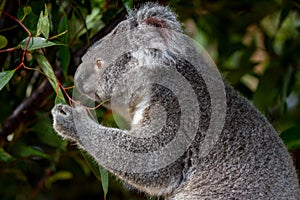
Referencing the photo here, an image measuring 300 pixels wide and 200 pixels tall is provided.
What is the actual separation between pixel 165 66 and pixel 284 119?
2.76 meters

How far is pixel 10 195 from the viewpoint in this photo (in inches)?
251

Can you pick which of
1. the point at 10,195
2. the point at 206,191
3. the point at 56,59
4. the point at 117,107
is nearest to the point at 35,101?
the point at 56,59

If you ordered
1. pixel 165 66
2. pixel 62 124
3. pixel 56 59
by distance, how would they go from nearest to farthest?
pixel 62 124, pixel 165 66, pixel 56 59

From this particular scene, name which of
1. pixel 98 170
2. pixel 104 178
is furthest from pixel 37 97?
pixel 104 178

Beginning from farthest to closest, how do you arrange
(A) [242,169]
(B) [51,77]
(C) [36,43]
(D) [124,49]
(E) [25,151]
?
1. (E) [25,151]
2. (D) [124,49]
3. (A) [242,169]
4. (B) [51,77]
5. (C) [36,43]

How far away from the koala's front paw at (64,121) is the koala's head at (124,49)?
0.35 meters

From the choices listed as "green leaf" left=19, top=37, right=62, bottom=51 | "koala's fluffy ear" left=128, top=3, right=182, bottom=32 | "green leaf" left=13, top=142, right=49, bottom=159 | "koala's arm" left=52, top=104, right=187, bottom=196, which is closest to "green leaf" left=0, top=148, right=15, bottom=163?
"green leaf" left=13, top=142, right=49, bottom=159

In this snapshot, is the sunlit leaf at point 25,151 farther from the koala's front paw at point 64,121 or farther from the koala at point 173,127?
the koala's front paw at point 64,121

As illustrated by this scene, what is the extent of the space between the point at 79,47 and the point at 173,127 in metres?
0.99

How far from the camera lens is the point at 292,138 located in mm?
4172

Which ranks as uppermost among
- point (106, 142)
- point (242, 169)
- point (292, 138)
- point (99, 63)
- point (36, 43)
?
point (36, 43)

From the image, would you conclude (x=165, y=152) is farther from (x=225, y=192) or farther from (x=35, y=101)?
(x=35, y=101)

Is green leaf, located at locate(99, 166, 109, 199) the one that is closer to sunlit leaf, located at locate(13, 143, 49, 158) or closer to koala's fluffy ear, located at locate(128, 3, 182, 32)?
koala's fluffy ear, located at locate(128, 3, 182, 32)

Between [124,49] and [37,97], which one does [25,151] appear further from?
[124,49]
